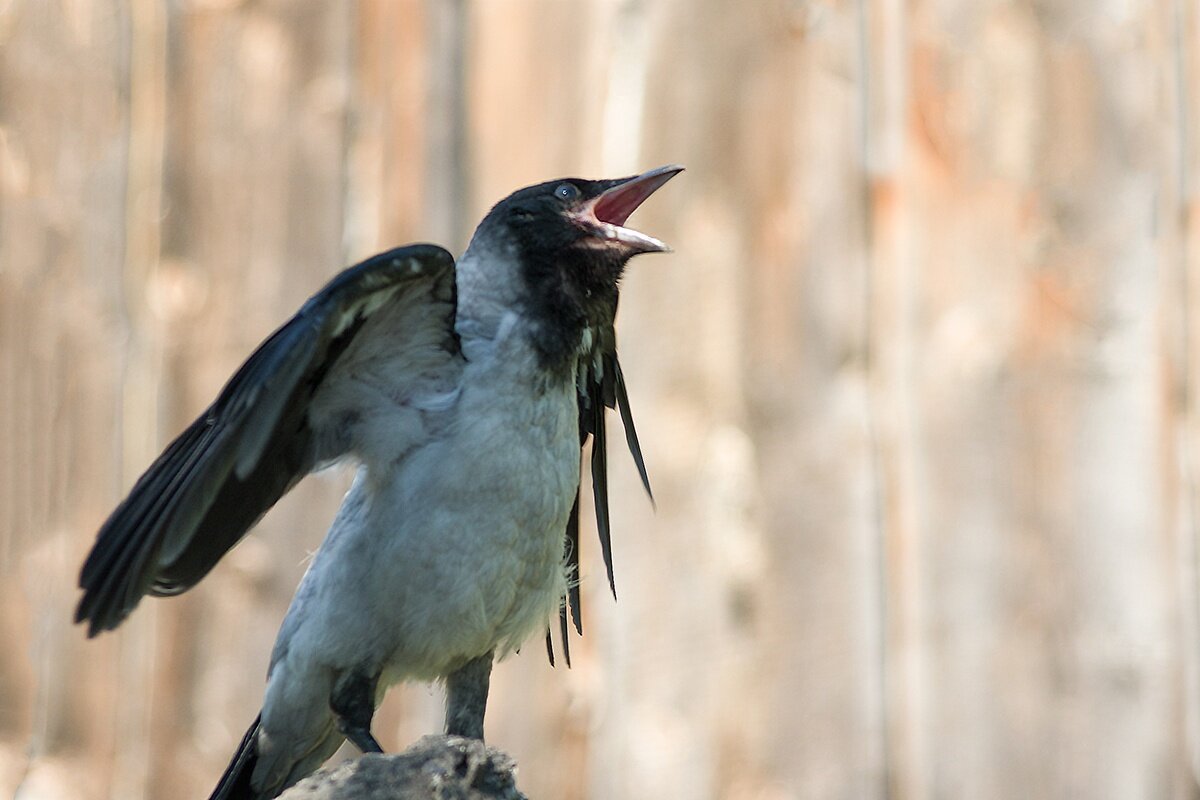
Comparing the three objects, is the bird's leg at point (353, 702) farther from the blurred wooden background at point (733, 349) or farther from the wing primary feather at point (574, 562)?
the blurred wooden background at point (733, 349)

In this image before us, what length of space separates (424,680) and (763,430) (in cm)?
93

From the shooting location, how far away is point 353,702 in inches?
94.7

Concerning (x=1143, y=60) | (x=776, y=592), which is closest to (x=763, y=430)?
(x=776, y=592)

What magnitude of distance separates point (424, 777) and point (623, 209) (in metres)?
1.09

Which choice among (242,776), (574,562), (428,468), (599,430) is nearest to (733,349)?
(599,430)

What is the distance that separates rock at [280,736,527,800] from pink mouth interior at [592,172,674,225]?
3.13ft

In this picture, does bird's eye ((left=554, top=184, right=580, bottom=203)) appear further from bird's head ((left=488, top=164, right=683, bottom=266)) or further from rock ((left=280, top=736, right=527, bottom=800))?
rock ((left=280, top=736, right=527, bottom=800))

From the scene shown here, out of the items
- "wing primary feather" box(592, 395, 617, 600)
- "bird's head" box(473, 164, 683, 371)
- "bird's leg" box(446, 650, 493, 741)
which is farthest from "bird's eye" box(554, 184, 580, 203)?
"bird's leg" box(446, 650, 493, 741)

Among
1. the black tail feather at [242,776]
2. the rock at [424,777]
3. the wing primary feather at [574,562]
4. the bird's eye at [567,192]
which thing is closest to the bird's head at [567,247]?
the bird's eye at [567,192]

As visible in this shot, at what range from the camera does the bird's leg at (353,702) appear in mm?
2404

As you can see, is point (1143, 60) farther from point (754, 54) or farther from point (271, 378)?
point (271, 378)

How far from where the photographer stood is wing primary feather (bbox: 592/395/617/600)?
2.71 m

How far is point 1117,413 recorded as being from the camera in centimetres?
304

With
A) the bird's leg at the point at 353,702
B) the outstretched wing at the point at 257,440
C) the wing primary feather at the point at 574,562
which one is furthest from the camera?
the wing primary feather at the point at 574,562
